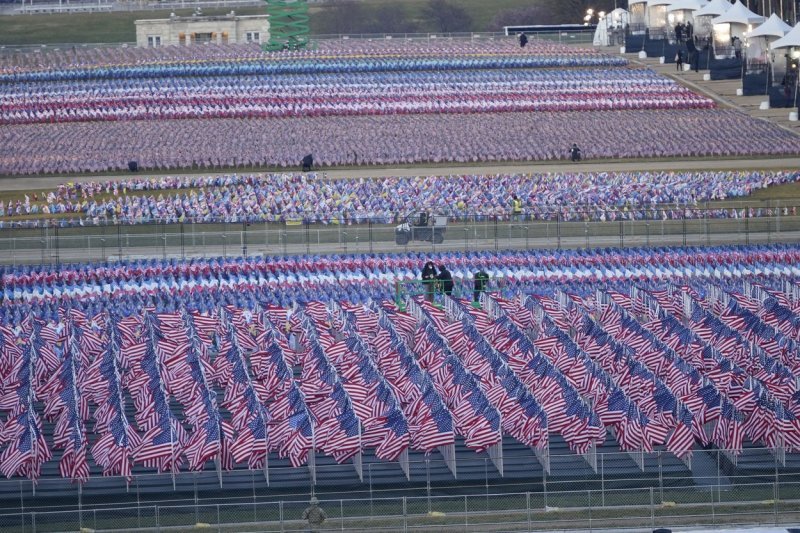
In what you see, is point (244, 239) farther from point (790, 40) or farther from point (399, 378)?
point (790, 40)

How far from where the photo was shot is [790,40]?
77750 mm

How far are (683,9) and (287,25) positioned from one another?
2166cm

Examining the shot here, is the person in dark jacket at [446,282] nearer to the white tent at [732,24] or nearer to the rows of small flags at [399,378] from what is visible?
the rows of small flags at [399,378]

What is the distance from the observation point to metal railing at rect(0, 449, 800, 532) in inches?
1157

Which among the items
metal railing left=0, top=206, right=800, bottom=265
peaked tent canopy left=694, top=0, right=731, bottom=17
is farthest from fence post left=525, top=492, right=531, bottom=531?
peaked tent canopy left=694, top=0, right=731, bottom=17

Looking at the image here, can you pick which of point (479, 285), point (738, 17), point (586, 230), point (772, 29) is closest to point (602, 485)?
point (479, 285)

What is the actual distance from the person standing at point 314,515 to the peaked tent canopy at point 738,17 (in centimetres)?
6206

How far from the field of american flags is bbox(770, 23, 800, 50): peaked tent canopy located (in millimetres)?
31955

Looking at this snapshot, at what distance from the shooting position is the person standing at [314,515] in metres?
28.1

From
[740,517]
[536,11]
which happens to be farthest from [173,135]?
[536,11]

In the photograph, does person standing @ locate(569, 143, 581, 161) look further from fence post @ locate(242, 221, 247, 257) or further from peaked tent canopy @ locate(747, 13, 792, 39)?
fence post @ locate(242, 221, 247, 257)

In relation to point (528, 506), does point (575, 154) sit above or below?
below

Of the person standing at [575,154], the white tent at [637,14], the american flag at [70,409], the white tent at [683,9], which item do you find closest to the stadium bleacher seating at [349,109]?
the person standing at [575,154]

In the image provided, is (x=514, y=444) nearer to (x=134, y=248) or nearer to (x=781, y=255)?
(x=781, y=255)
